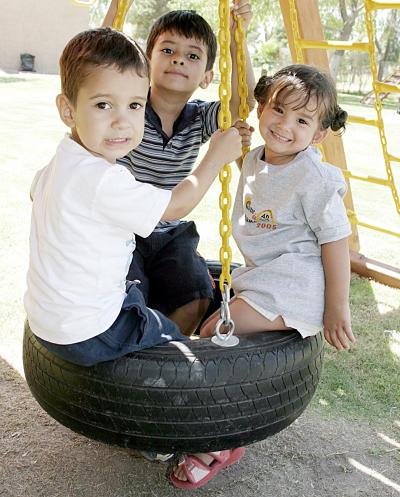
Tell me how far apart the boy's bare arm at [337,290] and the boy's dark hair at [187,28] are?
1.08 m

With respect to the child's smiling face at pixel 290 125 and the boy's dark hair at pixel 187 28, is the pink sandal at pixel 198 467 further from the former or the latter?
the boy's dark hair at pixel 187 28

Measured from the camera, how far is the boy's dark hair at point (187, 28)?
9.01 feet

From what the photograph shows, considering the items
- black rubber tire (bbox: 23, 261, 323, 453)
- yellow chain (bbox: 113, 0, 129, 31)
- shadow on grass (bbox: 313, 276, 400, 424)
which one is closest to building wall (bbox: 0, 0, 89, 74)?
shadow on grass (bbox: 313, 276, 400, 424)

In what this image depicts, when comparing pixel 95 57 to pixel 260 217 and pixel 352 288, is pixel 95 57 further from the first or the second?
pixel 352 288

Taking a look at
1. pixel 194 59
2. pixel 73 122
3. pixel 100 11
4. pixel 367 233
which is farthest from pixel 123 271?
pixel 100 11

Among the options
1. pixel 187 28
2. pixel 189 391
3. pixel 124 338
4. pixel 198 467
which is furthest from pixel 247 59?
pixel 198 467

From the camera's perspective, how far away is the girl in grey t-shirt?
2258 mm

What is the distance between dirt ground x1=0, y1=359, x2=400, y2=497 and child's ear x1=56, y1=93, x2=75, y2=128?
1.36m

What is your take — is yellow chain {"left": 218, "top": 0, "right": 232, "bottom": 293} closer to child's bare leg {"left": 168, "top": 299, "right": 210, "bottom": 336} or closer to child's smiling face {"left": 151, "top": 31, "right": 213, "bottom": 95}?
child's smiling face {"left": 151, "top": 31, "right": 213, "bottom": 95}

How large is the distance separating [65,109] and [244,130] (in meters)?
0.70

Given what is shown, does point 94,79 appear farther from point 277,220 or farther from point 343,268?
point 343,268

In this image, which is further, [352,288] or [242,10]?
[352,288]

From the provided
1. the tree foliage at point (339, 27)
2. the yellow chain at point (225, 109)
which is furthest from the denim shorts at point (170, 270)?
the tree foliage at point (339, 27)

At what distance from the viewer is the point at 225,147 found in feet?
6.88
